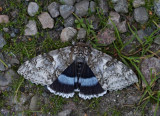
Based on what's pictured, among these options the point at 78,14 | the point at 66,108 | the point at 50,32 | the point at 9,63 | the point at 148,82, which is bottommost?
the point at 66,108

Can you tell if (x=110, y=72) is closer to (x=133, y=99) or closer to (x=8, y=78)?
(x=133, y=99)

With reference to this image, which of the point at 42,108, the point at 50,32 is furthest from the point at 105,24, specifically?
the point at 42,108

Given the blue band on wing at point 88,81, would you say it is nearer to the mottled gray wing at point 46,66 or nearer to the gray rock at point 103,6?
the mottled gray wing at point 46,66

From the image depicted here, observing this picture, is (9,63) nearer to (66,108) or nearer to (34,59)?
(34,59)

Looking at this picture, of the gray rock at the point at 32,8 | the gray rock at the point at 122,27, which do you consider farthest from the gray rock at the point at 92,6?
the gray rock at the point at 32,8

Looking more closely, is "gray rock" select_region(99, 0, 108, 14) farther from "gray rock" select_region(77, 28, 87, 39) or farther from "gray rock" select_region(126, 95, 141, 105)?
"gray rock" select_region(126, 95, 141, 105)

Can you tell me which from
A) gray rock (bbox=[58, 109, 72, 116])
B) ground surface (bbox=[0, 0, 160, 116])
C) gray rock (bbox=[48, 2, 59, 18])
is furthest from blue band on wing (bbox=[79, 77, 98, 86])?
gray rock (bbox=[48, 2, 59, 18])
